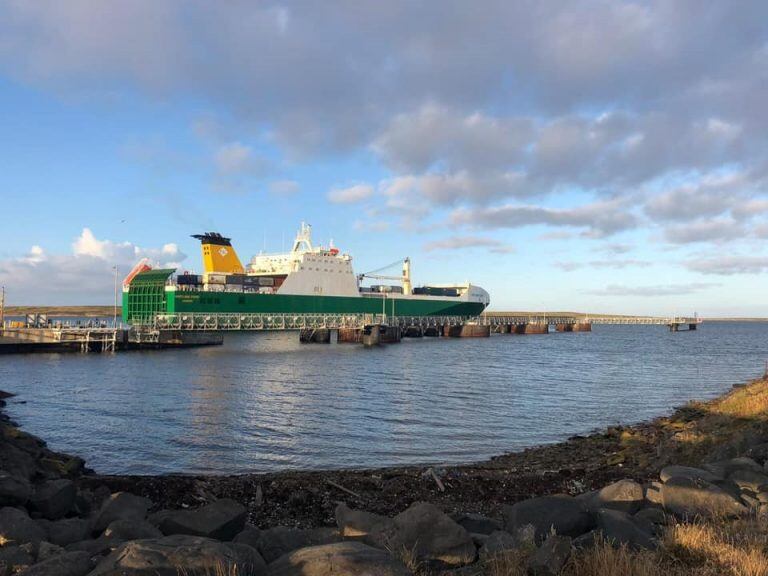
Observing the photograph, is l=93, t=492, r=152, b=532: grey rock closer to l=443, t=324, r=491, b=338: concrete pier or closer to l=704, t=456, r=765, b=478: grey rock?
l=704, t=456, r=765, b=478: grey rock

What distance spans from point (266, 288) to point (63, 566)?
200ft

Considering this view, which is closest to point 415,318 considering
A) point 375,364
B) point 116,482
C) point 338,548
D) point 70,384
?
point 375,364

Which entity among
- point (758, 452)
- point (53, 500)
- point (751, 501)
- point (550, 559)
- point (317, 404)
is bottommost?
point (317, 404)

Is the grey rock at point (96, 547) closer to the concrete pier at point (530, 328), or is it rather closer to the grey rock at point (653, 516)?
the grey rock at point (653, 516)

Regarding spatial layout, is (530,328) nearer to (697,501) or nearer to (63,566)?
(697,501)

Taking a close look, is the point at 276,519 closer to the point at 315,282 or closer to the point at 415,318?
the point at 315,282

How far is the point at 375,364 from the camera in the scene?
36.9 m

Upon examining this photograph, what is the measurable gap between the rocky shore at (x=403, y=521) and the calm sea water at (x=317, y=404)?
258 cm

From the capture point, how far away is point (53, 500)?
745cm

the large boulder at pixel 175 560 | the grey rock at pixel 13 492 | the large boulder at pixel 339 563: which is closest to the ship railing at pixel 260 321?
the grey rock at pixel 13 492

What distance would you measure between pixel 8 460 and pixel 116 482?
1914 millimetres

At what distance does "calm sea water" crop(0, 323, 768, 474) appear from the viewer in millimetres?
14234

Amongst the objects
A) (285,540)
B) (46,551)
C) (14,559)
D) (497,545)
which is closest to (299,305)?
(285,540)

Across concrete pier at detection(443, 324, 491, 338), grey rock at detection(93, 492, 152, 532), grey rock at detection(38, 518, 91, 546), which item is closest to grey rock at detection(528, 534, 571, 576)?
grey rock at detection(93, 492, 152, 532)
